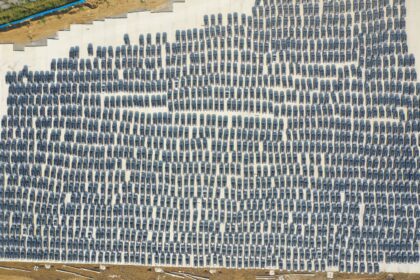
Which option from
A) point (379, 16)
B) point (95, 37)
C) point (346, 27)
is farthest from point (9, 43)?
point (379, 16)

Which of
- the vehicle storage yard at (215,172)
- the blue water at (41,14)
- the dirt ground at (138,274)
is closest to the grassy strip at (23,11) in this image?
the blue water at (41,14)

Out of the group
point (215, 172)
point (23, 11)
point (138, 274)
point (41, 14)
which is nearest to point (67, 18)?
point (41, 14)

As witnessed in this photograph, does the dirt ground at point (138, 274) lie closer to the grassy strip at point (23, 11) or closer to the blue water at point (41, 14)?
the blue water at point (41, 14)

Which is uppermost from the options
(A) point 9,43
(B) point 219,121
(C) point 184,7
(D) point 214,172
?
(C) point 184,7

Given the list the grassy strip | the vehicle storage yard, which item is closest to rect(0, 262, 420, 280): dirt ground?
the vehicle storage yard

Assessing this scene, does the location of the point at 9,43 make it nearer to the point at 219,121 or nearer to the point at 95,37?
the point at 95,37

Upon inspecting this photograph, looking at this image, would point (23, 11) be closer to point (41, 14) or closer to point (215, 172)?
point (41, 14)
